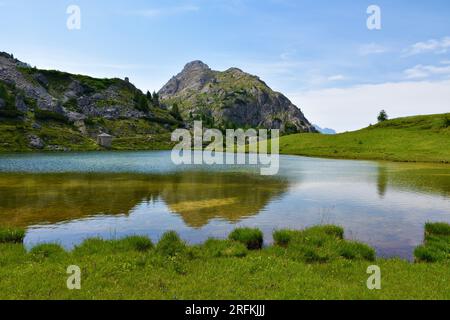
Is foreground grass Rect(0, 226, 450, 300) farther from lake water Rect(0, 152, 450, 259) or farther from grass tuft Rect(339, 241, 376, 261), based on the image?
lake water Rect(0, 152, 450, 259)

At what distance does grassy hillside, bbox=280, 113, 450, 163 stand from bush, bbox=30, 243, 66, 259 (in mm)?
110525

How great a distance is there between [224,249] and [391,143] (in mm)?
136800

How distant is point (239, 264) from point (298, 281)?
3235 millimetres

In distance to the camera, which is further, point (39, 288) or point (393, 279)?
point (393, 279)

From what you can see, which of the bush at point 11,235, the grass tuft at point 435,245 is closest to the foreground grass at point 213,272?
the grass tuft at point 435,245

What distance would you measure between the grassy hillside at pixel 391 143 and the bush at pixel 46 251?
363ft

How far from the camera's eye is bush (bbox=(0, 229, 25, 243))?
807 inches

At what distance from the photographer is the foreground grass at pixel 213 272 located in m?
13.1

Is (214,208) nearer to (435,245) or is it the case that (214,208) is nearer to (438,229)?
(438,229)

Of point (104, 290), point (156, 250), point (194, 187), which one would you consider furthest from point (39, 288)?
point (194, 187)

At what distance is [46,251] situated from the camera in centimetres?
1784

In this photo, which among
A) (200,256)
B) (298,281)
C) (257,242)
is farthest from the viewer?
(257,242)
